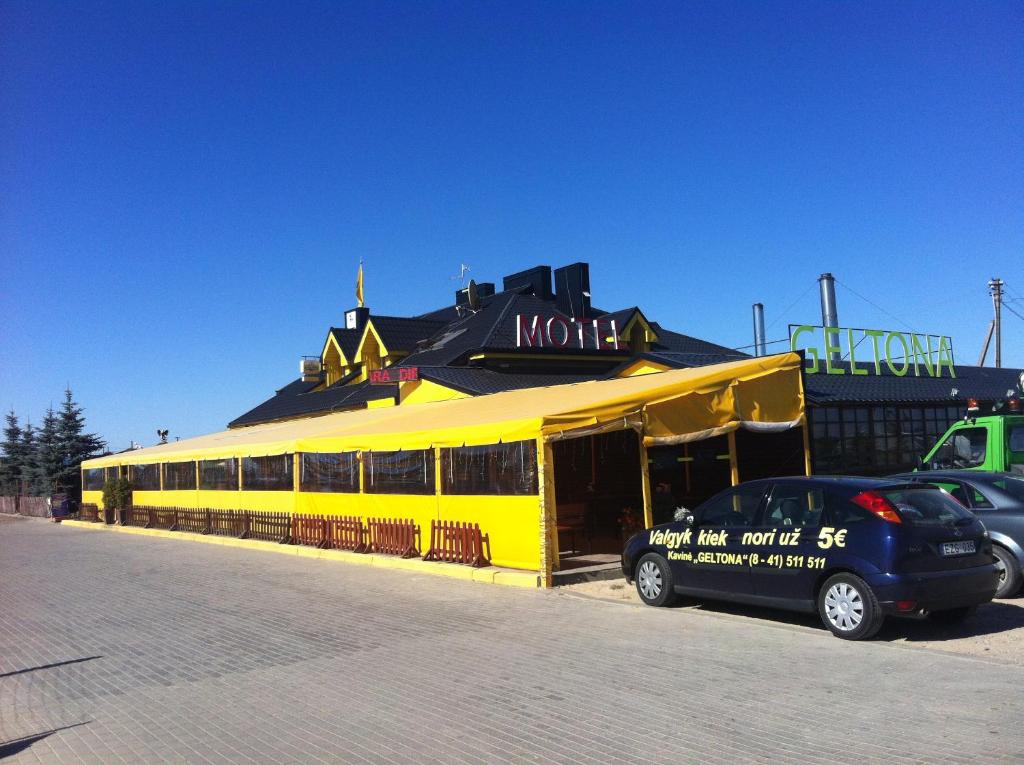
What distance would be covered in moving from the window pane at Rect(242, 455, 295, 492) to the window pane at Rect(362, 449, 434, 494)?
459cm

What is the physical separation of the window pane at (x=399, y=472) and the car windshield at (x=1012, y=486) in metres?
9.13

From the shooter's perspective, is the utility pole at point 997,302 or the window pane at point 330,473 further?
the utility pole at point 997,302

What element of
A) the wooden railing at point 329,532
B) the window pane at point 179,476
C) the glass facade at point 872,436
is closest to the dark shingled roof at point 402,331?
the window pane at point 179,476

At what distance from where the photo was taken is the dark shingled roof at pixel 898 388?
63.3 feet

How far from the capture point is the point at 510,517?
1344 cm

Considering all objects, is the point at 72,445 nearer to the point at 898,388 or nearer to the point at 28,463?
the point at 28,463

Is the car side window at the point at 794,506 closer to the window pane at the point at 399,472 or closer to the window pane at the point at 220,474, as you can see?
the window pane at the point at 399,472

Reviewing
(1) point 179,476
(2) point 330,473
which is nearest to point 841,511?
(2) point 330,473

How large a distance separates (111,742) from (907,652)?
657 centimetres

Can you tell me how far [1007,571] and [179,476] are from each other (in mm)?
26319

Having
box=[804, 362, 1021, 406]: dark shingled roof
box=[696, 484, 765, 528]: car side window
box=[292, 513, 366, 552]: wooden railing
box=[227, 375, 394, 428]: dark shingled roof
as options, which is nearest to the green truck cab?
box=[804, 362, 1021, 406]: dark shingled roof

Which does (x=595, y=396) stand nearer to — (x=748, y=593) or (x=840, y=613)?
(x=748, y=593)

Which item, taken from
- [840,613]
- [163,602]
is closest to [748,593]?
[840,613]

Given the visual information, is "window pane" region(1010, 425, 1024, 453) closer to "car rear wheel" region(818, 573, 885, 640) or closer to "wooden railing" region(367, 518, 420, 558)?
"car rear wheel" region(818, 573, 885, 640)
